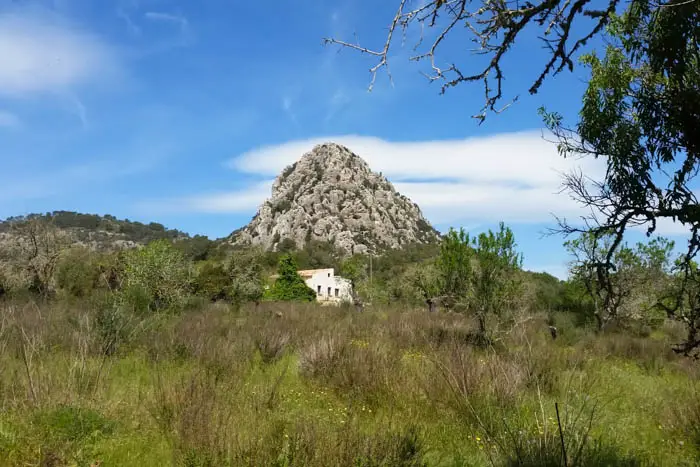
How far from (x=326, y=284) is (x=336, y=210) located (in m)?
52.0

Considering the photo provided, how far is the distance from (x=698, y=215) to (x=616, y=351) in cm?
1435

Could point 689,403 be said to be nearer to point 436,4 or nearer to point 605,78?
point 605,78

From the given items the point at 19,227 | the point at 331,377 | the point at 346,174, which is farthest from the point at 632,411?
the point at 346,174

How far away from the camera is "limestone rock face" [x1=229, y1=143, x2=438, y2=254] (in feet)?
335

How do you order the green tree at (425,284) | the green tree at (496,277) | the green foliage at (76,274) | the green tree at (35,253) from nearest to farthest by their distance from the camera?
the green tree at (496,277) → the green tree at (425,284) → the green tree at (35,253) → the green foliage at (76,274)

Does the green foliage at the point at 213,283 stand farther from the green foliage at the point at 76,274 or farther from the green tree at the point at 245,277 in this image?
the green foliage at the point at 76,274

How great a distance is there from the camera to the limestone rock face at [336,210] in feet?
335

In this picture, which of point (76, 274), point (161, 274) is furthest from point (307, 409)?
point (76, 274)

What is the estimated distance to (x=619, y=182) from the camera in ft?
9.82

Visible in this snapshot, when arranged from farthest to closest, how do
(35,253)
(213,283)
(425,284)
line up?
(213,283)
(425,284)
(35,253)

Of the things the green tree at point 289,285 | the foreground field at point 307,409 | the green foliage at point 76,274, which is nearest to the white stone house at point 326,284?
the green tree at point 289,285

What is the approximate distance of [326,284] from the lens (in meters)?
57.8

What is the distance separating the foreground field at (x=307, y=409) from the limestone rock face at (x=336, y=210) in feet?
287

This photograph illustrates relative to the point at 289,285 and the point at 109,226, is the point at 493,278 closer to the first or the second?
the point at 289,285
